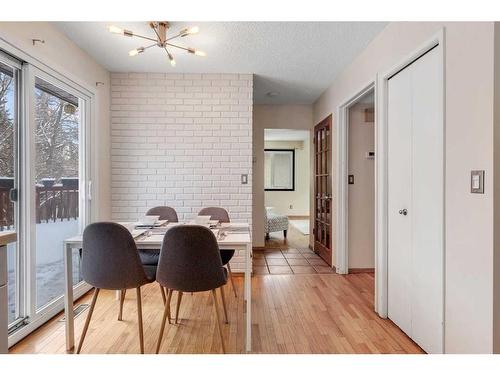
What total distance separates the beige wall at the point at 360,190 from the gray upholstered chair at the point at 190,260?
239 cm

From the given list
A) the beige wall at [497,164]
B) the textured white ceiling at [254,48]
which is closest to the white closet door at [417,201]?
the beige wall at [497,164]

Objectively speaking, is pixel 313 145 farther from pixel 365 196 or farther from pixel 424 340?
pixel 424 340

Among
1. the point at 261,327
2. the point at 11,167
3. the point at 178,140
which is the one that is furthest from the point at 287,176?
the point at 11,167

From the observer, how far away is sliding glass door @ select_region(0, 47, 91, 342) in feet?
6.97

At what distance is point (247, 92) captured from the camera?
143 inches

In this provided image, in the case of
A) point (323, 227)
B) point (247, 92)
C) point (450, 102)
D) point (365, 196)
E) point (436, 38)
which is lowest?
point (323, 227)

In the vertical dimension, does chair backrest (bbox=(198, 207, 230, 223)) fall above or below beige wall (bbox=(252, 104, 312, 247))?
below

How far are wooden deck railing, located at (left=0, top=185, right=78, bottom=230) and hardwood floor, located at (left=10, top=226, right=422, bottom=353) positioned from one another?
0.82 m

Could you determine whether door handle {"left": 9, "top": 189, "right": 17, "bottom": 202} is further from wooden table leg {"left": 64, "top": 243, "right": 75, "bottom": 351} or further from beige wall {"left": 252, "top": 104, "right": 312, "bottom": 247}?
beige wall {"left": 252, "top": 104, "right": 312, "bottom": 247}

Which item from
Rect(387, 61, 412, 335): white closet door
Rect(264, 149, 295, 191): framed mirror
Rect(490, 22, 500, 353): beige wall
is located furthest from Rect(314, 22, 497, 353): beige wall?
Rect(264, 149, 295, 191): framed mirror

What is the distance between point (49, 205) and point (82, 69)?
136 centimetres
